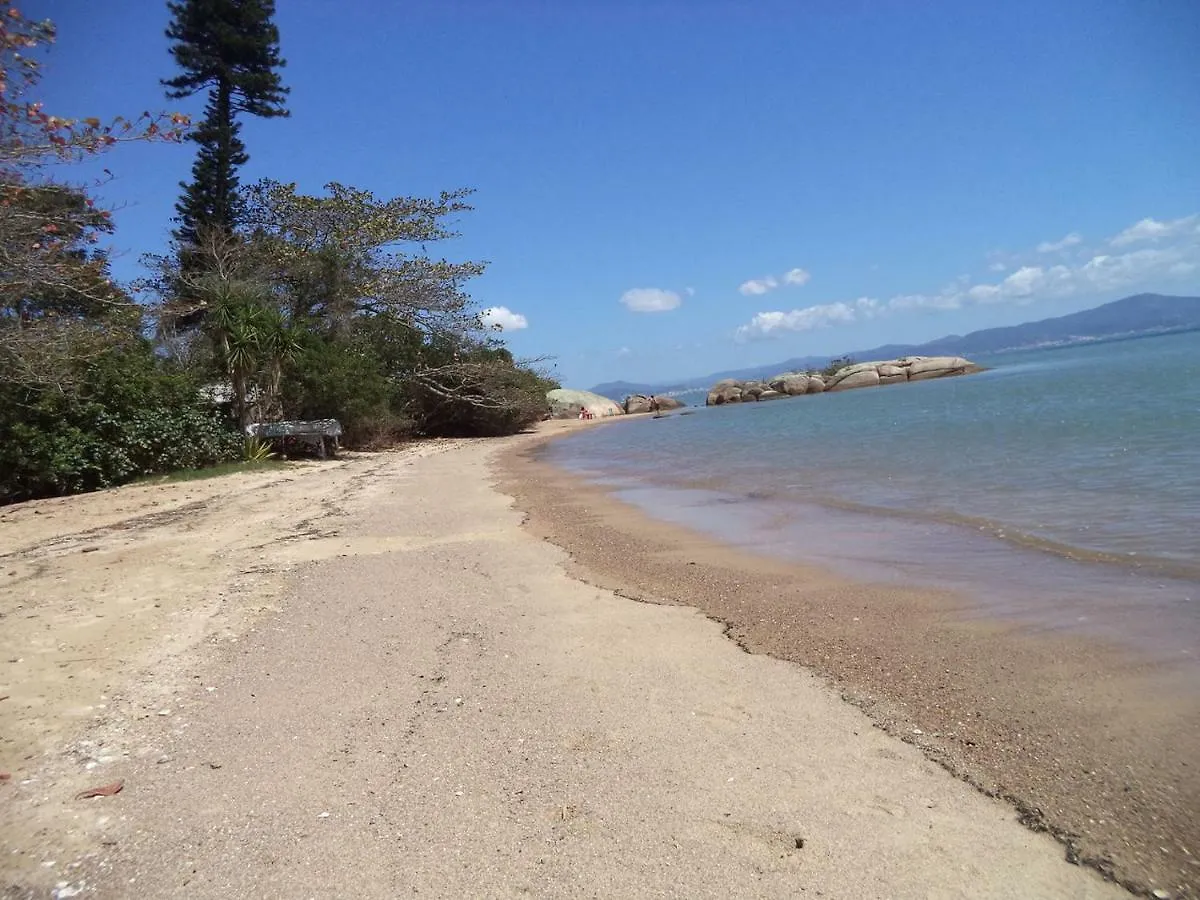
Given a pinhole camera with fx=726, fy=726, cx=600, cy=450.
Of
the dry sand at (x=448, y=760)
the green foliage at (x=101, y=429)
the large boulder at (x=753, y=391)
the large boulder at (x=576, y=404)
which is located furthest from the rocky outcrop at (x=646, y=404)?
the dry sand at (x=448, y=760)

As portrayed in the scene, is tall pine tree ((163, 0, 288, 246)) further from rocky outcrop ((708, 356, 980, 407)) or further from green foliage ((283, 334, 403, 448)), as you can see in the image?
rocky outcrop ((708, 356, 980, 407))

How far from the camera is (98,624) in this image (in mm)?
5262

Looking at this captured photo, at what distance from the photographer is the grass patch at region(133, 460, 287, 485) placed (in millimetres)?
14016

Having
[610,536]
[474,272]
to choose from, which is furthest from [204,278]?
[610,536]

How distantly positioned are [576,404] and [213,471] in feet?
125

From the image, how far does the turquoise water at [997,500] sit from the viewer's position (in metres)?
5.59

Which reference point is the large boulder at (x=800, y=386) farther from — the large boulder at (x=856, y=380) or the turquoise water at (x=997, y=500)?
the turquoise water at (x=997, y=500)

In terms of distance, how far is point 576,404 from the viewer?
52.4 m

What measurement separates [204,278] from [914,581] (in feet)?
69.9

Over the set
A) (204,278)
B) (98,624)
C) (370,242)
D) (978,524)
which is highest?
(370,242)

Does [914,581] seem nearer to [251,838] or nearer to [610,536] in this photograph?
[610,536]

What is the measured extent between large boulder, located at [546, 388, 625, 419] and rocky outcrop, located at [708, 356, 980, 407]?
31.3ft

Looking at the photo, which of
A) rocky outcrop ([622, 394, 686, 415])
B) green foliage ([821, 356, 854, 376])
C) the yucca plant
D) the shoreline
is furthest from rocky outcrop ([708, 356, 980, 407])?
the shoreline

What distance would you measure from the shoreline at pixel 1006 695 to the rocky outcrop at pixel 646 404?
48.9m
